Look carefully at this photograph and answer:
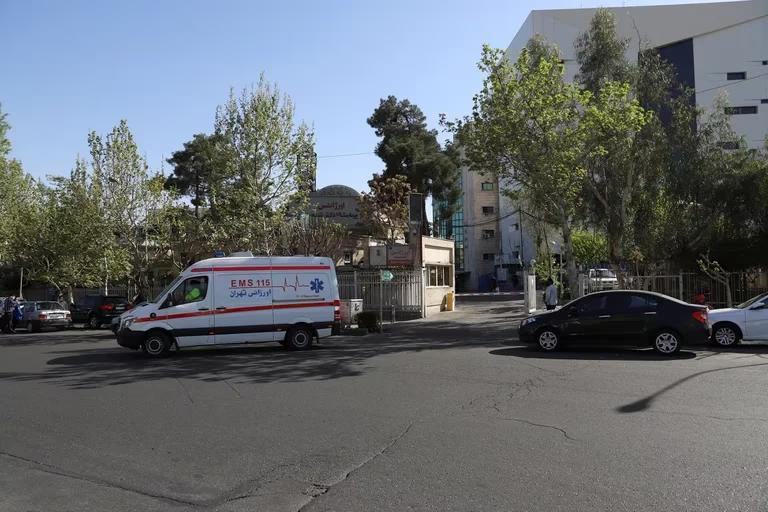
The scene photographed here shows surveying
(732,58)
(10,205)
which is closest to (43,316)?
(10,205)

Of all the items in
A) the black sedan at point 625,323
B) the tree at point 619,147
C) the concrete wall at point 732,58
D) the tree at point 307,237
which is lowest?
the black sedan at point 625,323

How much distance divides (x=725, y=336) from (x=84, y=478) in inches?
571

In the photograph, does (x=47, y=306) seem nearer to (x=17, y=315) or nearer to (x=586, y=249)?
(x=17, y=315)

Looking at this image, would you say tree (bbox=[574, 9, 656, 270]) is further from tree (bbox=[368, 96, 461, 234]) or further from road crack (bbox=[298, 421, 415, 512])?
tree (bbox=[368, 96, 461, 234])

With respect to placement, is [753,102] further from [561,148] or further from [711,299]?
[561,148]

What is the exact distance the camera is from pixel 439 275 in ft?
105

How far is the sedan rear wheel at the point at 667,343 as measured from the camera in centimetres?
1371

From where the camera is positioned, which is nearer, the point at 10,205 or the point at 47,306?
the point at 47,306

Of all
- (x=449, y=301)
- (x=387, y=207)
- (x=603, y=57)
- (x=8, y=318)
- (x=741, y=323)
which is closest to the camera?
(x=741, y=323)

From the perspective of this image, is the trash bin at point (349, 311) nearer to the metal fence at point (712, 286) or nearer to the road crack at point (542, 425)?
A: the metal fence at point (712, 286)

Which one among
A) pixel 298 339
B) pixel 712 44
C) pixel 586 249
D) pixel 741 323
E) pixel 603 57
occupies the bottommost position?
pixel 298 339

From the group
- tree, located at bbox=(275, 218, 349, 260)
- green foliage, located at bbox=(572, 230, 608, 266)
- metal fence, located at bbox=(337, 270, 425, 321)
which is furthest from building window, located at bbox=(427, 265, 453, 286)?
green foliage, located at bbox=(572, 230, 608, 266)

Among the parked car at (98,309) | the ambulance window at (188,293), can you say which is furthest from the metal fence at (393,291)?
the ambulance window at (188,293)

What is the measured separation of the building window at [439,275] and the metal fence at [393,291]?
2.33m
